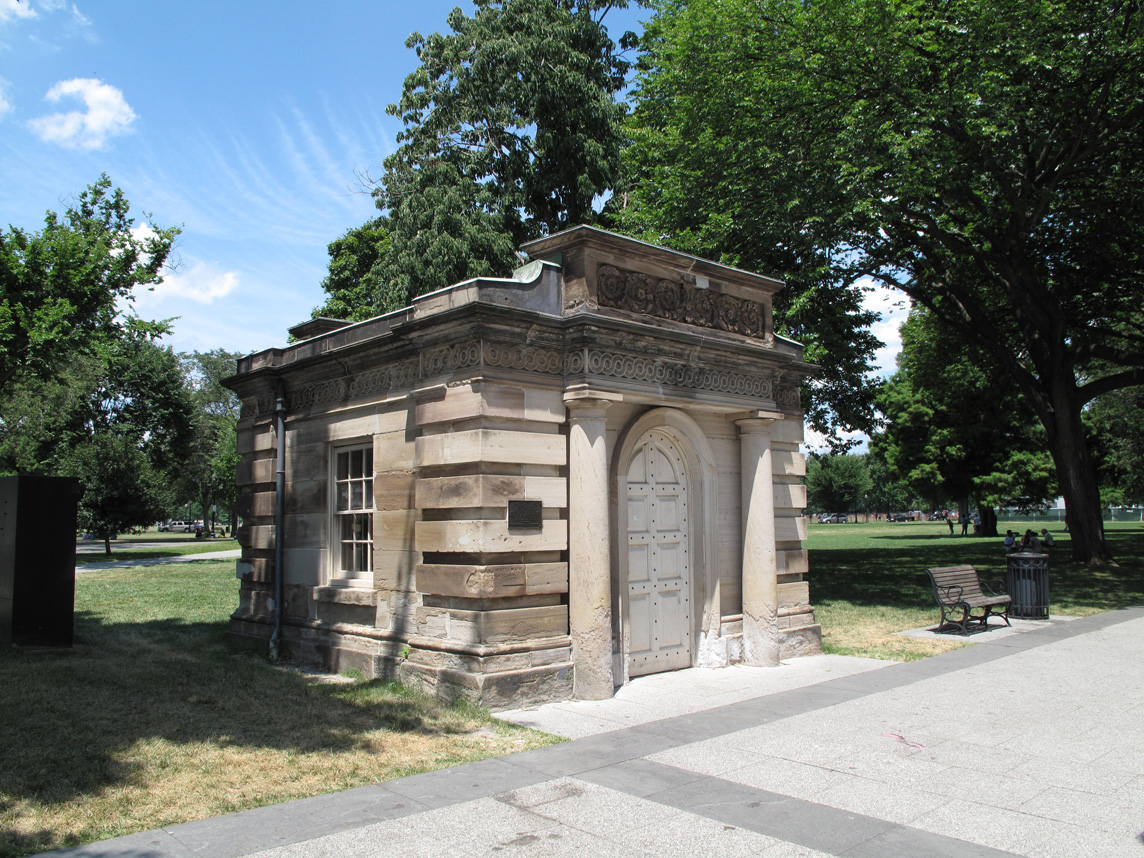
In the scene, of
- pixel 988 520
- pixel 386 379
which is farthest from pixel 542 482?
pixel 988 520

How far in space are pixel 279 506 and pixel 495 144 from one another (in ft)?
61.3

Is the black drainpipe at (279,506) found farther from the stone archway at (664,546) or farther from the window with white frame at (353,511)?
the stone archway at (664,546)

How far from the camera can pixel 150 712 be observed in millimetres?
8102

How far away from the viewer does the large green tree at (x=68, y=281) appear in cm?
1812

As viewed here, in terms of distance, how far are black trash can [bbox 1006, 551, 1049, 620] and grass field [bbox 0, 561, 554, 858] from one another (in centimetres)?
1093

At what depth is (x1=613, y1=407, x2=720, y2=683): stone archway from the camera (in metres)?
9.87

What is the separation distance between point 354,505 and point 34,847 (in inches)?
252

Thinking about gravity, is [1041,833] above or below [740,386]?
below

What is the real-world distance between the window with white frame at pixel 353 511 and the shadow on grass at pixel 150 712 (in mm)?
1602

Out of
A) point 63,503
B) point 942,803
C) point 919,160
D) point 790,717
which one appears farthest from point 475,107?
point 942,803

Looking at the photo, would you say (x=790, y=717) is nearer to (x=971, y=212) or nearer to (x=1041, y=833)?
(x=1041, y=833)

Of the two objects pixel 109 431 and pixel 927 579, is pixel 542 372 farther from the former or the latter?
pixel 109 431

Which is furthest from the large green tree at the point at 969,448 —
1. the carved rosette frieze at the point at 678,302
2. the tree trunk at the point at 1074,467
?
the carved rosette frieze at the point at 678,302

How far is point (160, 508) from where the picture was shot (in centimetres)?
3912
